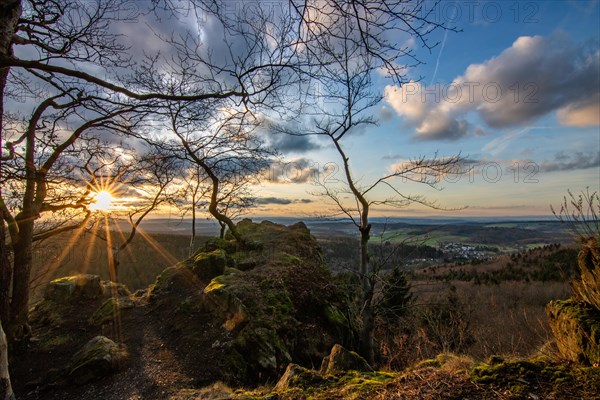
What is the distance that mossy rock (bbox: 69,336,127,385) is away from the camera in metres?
5.49

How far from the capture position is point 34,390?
17.8 feet

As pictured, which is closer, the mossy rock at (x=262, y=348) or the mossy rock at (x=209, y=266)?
the mossy rock at (x=262, y=348)

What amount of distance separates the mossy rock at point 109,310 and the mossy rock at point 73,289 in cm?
145

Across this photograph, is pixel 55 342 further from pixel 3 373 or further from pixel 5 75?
pixel 5 75

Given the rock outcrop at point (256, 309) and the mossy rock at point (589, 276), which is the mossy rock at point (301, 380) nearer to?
the rock outcrop at point (256, 309)

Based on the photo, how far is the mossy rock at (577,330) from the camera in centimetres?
291

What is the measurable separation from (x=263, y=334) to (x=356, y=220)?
4.68 meters

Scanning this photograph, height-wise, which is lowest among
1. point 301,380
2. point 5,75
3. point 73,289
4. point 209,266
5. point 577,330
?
point 73,289

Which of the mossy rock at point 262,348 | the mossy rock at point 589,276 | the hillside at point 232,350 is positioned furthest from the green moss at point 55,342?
the mossy rock at point 589,276

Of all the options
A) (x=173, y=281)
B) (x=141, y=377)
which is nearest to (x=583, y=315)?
(x=141, y=377)

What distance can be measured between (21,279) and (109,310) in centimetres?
227

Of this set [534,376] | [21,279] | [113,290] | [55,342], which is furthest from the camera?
[113,290]

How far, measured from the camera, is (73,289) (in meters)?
9.23

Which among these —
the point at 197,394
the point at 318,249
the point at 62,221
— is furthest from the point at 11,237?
the point at 318,249
